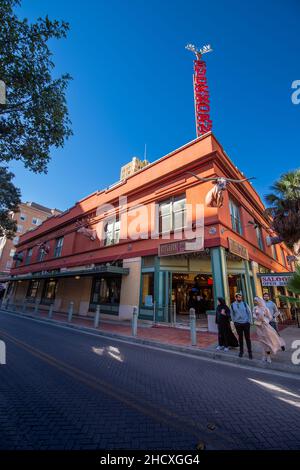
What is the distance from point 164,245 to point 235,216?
6000 millimetres

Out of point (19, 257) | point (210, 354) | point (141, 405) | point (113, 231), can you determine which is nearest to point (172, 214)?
point (113, 231)

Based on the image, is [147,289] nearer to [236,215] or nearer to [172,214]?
[172,214]

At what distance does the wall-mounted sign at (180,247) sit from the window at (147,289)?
5.90ft

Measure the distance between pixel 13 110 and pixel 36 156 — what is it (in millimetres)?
1862

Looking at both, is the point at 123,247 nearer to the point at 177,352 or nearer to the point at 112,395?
the point at 177,352

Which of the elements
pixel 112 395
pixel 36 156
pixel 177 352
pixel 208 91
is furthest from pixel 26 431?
pixel 208 91

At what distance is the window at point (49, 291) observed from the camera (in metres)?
23.2

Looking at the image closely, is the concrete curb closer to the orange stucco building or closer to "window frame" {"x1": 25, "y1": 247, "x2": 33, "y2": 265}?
the orange stucco building

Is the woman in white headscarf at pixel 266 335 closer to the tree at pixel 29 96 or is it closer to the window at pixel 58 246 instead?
the tree at pixel 29 96

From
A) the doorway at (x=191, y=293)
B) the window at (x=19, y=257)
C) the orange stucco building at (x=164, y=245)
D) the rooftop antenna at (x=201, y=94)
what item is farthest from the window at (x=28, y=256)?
the rooftop antenna at (x=201, y=94)

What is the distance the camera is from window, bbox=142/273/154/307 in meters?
13.0

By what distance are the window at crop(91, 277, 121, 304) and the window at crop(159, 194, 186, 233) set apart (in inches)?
217

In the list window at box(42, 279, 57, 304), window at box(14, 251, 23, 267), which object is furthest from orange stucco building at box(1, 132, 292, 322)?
window at box(14, 251, 23, 267)

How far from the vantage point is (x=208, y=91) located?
760 inches
